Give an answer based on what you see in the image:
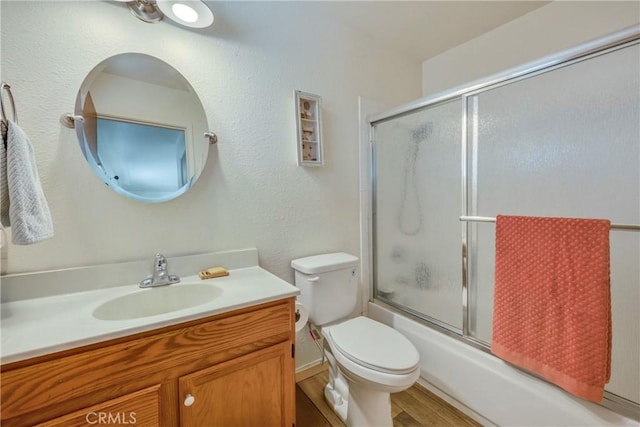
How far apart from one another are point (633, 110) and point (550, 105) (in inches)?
11.2

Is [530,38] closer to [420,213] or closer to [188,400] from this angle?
[420,213]

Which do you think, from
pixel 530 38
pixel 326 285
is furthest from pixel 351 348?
pixel 530 38

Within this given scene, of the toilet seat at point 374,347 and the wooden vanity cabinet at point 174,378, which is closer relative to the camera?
the wooden vanity cabinet at point 174,378

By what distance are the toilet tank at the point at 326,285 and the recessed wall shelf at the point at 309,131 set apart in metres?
0.59

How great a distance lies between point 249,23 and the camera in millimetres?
1397

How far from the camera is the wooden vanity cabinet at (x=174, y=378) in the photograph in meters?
0.66

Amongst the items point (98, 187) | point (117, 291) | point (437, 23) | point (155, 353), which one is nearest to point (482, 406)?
point (155, 353)

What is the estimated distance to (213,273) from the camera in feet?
3.97

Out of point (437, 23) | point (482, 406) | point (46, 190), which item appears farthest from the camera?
point (437, 23)

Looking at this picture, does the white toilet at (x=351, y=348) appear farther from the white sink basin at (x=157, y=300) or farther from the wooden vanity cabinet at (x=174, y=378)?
the white sink basin at (x=157, y=300)

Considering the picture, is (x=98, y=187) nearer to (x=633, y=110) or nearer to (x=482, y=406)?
(x=482, y=406)

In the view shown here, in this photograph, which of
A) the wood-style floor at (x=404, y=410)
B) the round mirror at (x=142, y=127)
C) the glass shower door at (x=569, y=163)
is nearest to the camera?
→ the round mirror at (x=142, y=127)

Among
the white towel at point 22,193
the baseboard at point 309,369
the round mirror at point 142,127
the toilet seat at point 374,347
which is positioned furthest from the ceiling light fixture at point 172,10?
the baseboard at point 309,369

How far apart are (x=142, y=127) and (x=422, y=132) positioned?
59.6 inches
